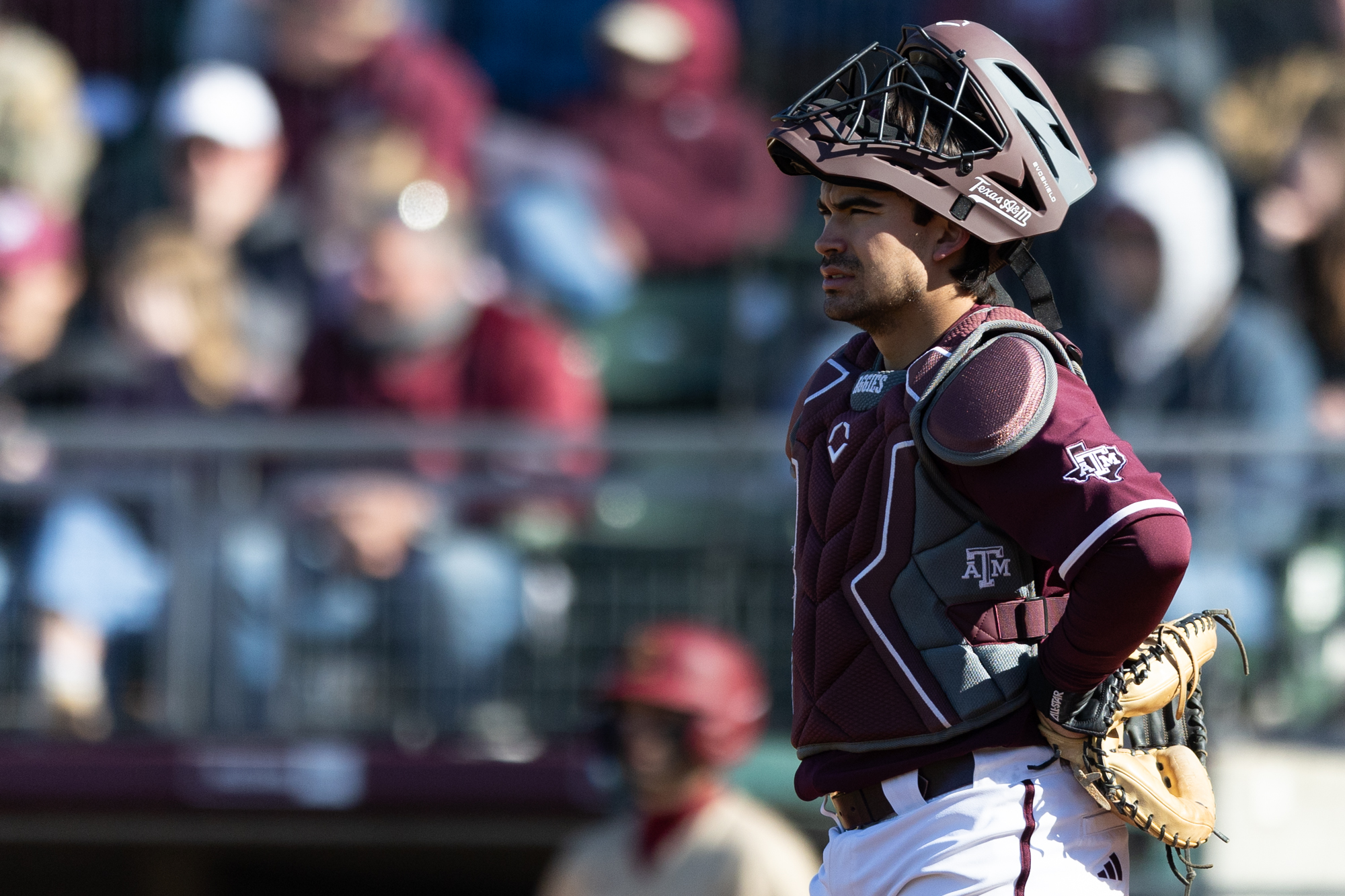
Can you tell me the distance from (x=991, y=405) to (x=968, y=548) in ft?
0.72

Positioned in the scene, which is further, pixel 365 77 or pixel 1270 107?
pixel 365 77

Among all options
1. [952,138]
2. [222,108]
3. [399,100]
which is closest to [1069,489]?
[952,138]

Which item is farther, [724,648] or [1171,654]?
[724,648]

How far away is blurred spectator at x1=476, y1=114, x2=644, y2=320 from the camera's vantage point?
6.30m

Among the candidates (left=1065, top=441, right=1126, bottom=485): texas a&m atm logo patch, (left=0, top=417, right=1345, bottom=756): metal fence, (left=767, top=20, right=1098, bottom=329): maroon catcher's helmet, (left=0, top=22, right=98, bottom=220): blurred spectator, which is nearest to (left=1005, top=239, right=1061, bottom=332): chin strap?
(left=767, top=20, right=1098, bottom=329): maroon catcher's helmet

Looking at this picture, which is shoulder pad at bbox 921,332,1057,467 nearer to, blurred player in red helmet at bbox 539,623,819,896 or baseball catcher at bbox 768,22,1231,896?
baseball catcher at bbox 768,22,1231,896

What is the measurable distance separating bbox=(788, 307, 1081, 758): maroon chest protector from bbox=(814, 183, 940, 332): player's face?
0.10 meters

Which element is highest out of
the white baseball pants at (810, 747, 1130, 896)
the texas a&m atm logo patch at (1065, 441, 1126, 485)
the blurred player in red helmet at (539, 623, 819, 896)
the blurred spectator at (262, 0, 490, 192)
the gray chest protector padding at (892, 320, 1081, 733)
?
the blurred spectator at (262, 0, 490, 192)

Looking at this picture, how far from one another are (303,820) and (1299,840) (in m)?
3.27

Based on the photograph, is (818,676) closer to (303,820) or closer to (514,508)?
(514,508)

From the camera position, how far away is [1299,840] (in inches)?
219

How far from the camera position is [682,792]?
5.36 metres

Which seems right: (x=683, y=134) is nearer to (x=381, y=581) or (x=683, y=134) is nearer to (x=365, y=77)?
(x=365, y=77)


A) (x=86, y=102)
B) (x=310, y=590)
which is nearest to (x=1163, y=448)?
(x=310, y=590)
